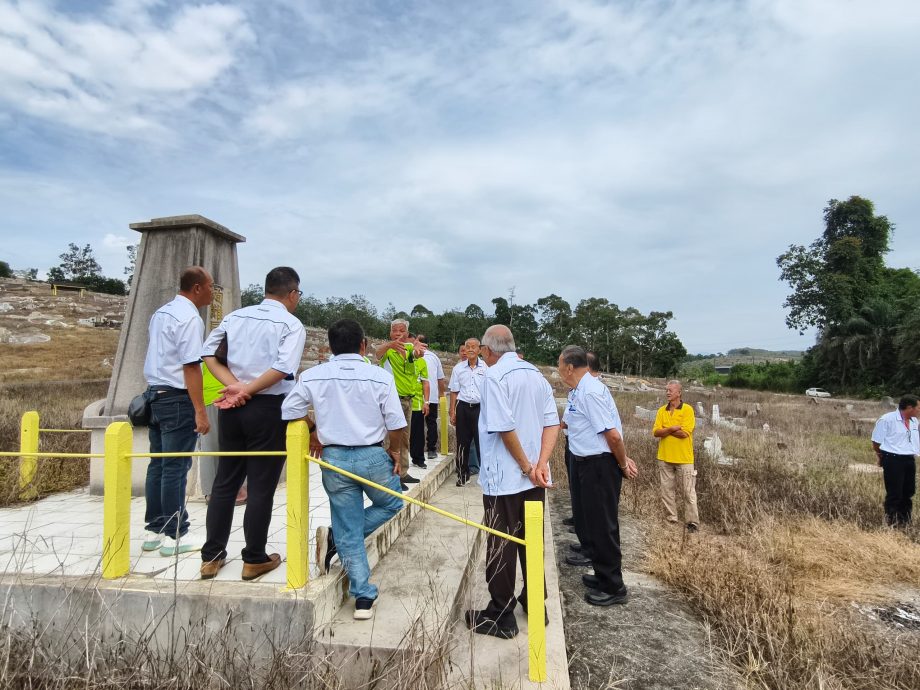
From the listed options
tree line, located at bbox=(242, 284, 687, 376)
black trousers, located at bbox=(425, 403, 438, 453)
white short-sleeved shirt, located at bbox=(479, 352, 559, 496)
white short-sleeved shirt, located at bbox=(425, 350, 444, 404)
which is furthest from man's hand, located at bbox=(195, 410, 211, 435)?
tree line, located at bbox=(242, 284, 687, 376)

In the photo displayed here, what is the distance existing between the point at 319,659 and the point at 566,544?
3.57 m

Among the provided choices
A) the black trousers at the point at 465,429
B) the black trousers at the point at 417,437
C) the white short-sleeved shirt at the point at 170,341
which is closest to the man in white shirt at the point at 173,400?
the white short-sleeved shirt at the point at 170,341

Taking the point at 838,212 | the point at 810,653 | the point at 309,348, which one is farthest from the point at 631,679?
the point at 838,212

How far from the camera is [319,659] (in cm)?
256

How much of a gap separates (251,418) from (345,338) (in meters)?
0.68

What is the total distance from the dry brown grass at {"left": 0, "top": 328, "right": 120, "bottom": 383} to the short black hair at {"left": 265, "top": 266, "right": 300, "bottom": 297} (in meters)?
19.5

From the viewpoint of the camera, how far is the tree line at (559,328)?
2446 inches

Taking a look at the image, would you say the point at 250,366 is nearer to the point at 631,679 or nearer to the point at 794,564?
the point at 631,679

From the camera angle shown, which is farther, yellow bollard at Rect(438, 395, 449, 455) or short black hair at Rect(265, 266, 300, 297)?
yellow bollard at Rect(438, 395, 449, 455)

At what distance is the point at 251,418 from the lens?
10.0 ft

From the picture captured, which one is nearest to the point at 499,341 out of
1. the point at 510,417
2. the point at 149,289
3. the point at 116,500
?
the point at 510,417

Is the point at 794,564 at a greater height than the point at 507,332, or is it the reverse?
the point at 507,332

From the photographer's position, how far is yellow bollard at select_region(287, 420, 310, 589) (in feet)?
9.11

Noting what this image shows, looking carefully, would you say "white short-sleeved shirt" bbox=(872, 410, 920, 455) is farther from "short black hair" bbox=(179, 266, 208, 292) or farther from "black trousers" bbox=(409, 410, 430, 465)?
"short black hair" bbox=(179, 266, 208, 292)
